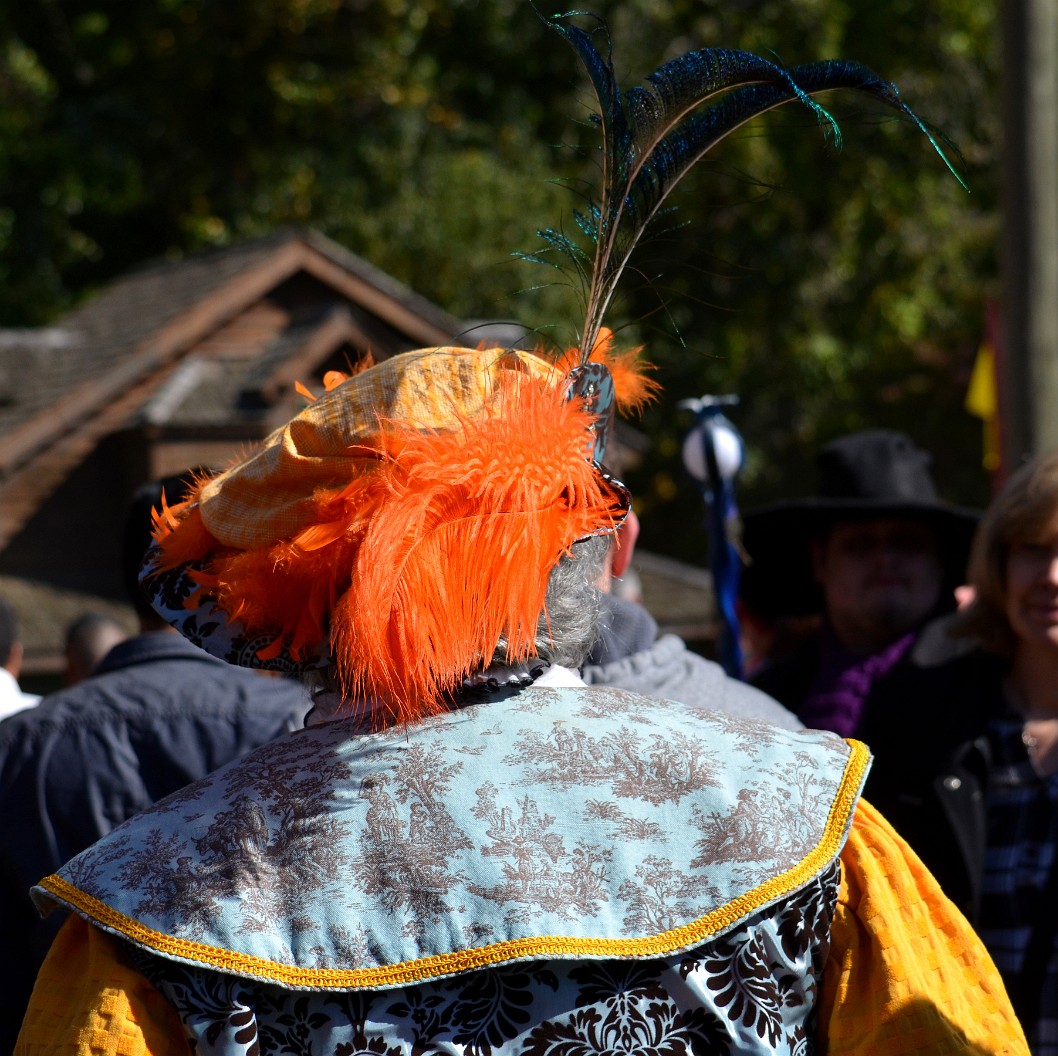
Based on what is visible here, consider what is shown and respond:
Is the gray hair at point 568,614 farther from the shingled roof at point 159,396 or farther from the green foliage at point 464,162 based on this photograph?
the green foliage at point 464,162

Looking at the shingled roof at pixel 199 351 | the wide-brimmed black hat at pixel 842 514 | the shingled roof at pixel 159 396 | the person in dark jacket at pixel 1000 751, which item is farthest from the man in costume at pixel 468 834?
the shingled roof at pixel 199 351

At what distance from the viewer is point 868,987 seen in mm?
1471

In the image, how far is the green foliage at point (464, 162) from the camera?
47.4 feet

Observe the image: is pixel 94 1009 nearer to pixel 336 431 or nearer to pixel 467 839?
pixel 467 839

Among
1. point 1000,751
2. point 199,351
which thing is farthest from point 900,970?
point 199,351

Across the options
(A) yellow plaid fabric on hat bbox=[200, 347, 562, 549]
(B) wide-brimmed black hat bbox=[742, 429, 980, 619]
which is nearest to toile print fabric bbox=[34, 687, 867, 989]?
(A) yellow plaid fabric on hat bbox=[200, 347, 562, 549]

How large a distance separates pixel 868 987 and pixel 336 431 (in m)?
0.81

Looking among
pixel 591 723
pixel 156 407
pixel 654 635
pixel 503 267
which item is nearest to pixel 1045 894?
pixel 654 635

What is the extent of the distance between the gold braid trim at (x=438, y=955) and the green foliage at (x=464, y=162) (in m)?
12.2

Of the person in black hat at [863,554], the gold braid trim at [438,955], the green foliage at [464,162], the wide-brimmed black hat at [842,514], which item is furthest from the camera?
the green foliage at [464,162]

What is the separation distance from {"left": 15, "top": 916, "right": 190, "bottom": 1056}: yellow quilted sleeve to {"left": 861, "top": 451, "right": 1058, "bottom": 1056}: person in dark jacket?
1.55 meters

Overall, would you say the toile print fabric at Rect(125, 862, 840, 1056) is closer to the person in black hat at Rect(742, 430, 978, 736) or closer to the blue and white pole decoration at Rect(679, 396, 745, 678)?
the person in black hat at Rect(742, 430, 978, 736)

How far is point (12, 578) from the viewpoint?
10.5 m

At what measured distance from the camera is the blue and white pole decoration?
148 inches
